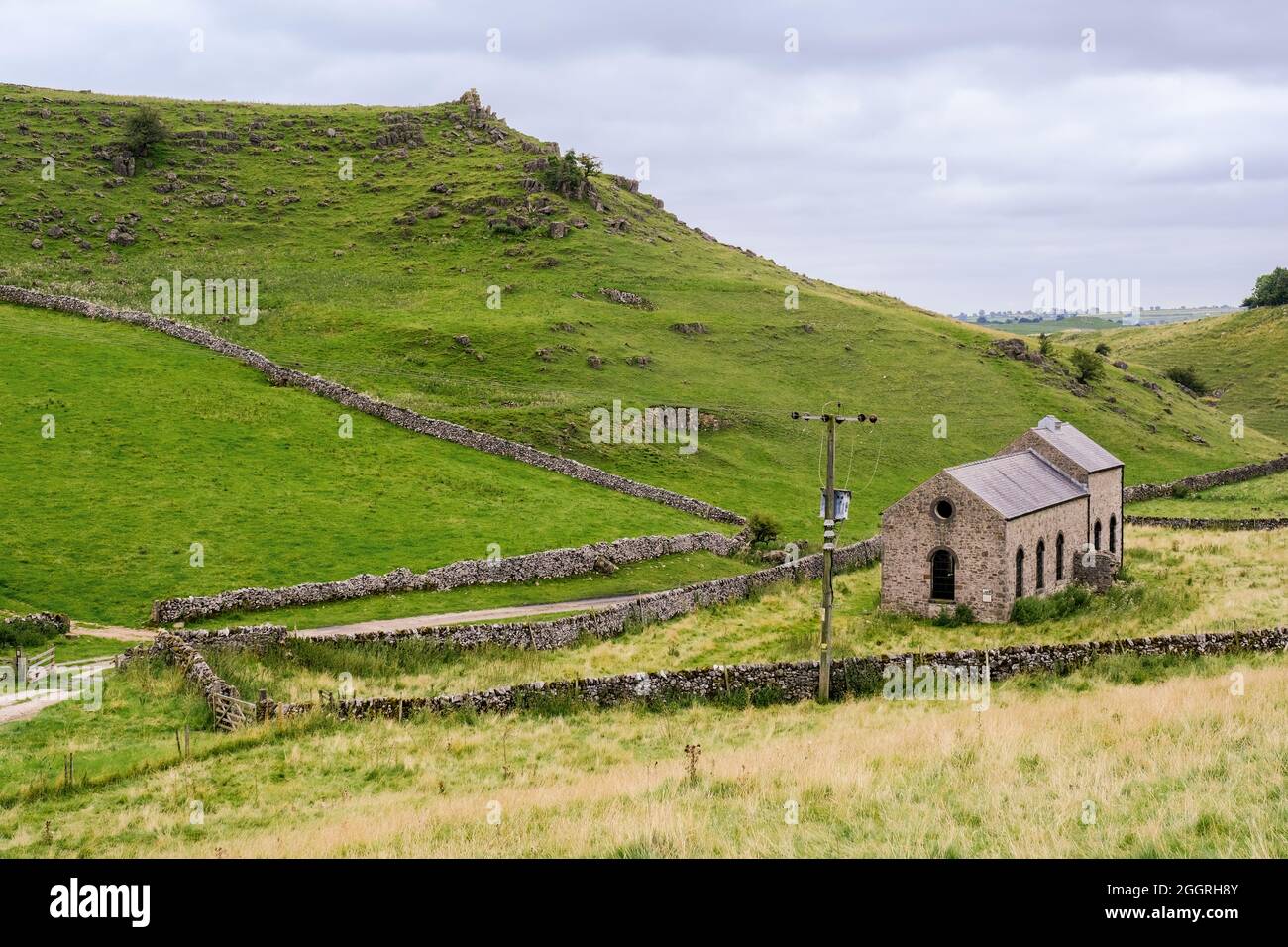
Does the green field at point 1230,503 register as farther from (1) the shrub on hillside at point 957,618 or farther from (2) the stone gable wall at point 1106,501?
(1) the shrub on hillside at point 957,618

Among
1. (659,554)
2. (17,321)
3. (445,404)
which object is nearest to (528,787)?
(659,554)

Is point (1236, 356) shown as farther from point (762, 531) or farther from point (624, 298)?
point (762, 531)

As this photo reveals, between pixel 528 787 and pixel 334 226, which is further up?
pixel 334 226

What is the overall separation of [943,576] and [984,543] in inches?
87.6

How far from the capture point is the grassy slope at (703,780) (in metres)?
15.7

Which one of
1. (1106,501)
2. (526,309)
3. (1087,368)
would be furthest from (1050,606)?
(1087,368)

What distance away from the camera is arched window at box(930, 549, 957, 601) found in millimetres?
45188

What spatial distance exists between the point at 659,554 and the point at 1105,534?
22.1 meters

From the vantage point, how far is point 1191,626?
132 ft

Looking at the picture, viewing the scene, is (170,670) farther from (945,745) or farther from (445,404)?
(445,404)

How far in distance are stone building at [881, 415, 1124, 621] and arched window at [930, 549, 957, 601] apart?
40 millimetres

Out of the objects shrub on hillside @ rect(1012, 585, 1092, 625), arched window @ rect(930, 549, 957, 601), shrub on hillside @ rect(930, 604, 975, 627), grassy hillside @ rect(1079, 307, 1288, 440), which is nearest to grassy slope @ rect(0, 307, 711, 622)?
arched window @ rect(930, 549, 957, 601)

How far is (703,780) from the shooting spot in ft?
68.0

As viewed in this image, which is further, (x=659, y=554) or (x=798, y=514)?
(x=798, y=514)
